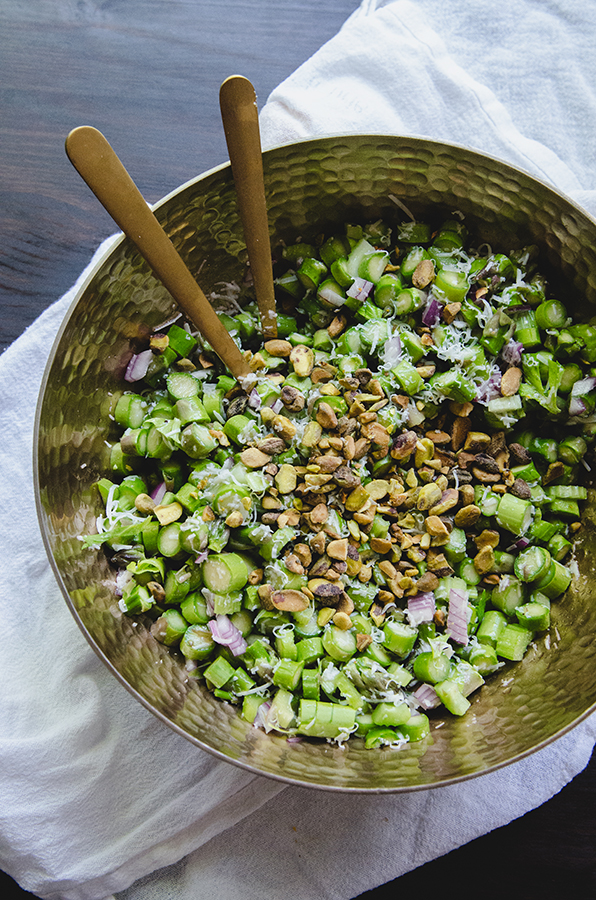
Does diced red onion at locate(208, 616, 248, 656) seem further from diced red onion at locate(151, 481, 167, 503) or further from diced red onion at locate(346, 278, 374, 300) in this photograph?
diced red onion at locate(346, 278, 374, 300)

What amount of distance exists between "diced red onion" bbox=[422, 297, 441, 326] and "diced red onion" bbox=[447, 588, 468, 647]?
70 cm

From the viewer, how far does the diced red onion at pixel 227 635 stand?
5.12 feet

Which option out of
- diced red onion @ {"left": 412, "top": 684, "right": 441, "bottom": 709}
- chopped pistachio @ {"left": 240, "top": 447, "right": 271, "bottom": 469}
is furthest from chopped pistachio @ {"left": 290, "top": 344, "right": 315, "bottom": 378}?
diced red onion @ {"left": 412, "top": 684, "right": 441, "bottom": 709}

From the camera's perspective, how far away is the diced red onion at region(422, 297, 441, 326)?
1.68 metres

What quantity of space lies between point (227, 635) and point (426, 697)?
0.52 m

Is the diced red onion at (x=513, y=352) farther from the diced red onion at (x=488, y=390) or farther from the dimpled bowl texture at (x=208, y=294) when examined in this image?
the dimpled bowl texture at (x=208, y=294)

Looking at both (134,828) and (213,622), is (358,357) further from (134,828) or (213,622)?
(134,828)

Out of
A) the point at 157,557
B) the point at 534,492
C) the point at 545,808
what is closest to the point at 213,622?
the point at 157,557

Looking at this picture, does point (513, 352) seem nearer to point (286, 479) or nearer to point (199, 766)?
point (286, 479)

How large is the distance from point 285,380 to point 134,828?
133 centimetres

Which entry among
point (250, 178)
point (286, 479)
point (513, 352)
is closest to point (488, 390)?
point (513, 352)

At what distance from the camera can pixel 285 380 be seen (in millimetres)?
1701

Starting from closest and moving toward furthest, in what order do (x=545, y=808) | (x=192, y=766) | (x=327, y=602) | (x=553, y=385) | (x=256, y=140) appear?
(x=256, y=140) < (x=327, y=602) < (x=553, y=385) < (x=192, y=766) < (x=545, y=808)

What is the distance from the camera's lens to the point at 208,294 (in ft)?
5.83
